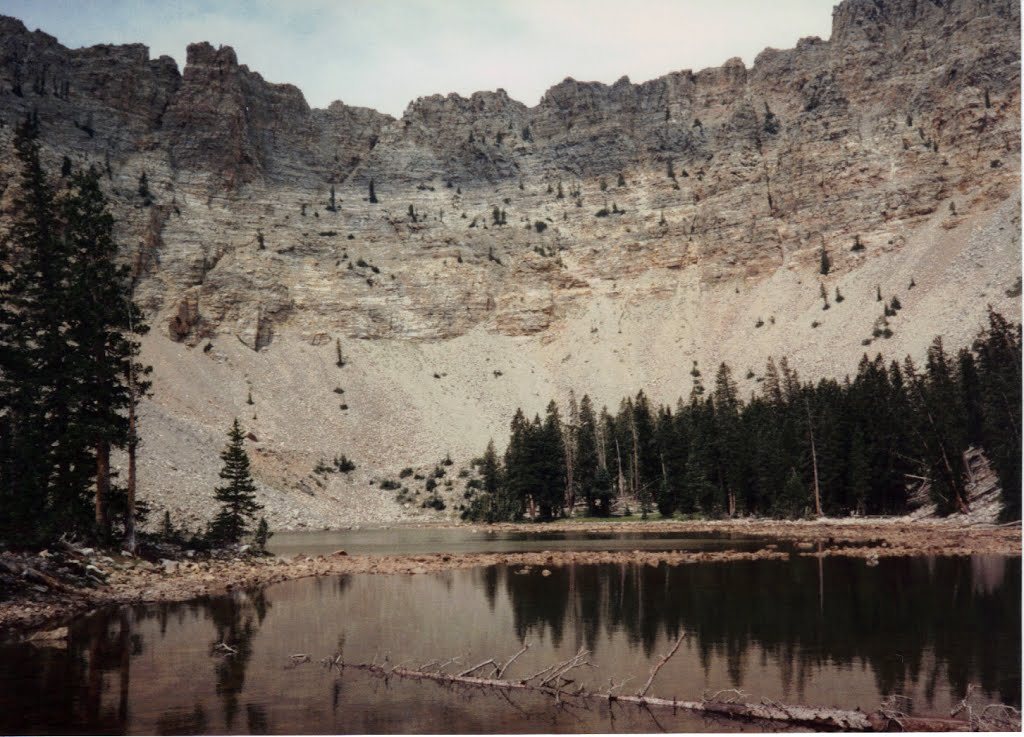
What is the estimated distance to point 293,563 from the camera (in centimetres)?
3459

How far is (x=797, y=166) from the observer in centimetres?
11538

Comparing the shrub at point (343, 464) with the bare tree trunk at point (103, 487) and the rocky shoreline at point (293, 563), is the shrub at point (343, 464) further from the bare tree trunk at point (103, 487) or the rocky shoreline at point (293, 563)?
the bare tree trunk at point (103, 487)

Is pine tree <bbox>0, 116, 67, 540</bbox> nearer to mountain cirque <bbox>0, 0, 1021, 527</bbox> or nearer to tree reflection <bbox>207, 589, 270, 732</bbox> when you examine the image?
tree reflection <bbox>207, 589, 270, 732</bbox>

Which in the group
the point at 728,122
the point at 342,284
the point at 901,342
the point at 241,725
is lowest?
the point at 241,725

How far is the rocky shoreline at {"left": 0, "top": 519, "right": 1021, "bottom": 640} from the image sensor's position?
21.4 meters

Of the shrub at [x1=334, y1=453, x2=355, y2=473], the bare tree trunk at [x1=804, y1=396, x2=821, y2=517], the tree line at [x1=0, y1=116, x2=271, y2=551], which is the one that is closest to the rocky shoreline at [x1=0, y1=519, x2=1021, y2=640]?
the tree line at [x1=0, y1=116, x2=271, y2=551]

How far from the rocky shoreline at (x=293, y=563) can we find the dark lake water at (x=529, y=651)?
160 cm

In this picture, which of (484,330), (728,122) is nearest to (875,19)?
(728,122)

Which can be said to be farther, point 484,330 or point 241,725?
point 484,330

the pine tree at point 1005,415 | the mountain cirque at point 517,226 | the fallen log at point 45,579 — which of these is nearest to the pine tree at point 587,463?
the mountain cirque at point 517,226

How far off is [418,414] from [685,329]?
128 ft

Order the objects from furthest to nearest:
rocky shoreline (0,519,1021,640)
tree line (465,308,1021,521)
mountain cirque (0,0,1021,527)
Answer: mountain cirque (0,0,1021,527), tree line (465,308,1021,521), rocky shoreline (0,519,1021,640)

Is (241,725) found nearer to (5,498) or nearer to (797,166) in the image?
(5,498)

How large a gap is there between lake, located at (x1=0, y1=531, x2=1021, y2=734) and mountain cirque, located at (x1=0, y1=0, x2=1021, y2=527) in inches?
2147
